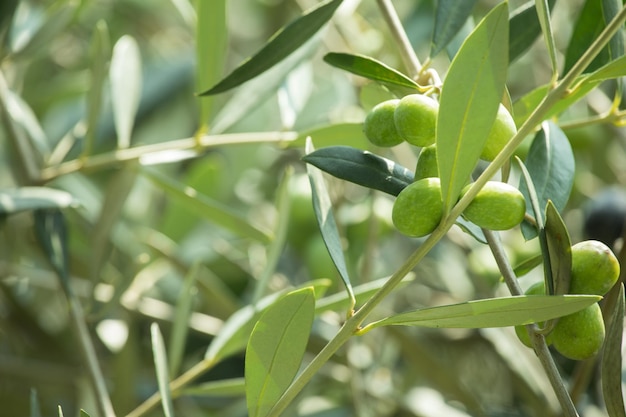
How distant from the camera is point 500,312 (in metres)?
0.47

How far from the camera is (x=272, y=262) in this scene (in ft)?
2.68

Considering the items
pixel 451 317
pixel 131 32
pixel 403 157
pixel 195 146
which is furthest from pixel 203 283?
pixel 131 32

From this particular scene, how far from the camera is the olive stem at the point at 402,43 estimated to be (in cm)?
57

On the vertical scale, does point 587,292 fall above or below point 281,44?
below

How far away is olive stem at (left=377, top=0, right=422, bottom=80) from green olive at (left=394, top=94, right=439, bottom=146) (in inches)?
3.4

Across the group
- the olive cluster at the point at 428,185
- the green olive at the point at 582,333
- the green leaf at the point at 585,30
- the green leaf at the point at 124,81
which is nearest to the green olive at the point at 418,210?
the olive cluster at the point at 428,185

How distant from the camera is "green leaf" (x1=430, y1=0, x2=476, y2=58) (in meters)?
0.64

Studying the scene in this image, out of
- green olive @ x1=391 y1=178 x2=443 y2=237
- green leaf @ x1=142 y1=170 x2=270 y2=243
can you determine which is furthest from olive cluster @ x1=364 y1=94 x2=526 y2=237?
green leaf @ x1=142 y1=170 x2=270 y2=243

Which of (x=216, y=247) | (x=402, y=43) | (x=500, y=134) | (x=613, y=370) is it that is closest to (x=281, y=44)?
(x=402, y=43)

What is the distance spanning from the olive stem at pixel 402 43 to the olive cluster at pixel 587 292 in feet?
0.53

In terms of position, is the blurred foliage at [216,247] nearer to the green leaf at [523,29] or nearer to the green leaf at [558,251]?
the green leaf at [523,29]

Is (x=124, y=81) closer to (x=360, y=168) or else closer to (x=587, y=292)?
(x=360, y=168)

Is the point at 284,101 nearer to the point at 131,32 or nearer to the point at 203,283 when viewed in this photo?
the point at 203,283

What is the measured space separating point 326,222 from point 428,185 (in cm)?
10
